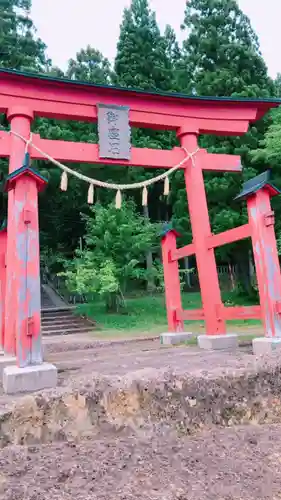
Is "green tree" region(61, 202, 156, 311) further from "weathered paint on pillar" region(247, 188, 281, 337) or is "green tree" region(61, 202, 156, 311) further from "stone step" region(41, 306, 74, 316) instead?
"weathered paint on pillar" region(247, 188, 281, 337)

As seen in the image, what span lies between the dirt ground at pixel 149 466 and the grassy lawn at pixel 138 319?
8066 millimetres

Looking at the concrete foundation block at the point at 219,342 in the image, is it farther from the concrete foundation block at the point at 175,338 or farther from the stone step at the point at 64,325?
the stone step at the point at 64,325

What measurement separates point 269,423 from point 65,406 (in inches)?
66.9

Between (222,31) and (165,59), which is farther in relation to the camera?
(165,59)

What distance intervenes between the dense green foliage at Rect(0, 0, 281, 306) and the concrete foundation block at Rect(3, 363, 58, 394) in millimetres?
8338

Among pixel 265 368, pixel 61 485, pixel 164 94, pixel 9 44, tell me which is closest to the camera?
pixel 61 485

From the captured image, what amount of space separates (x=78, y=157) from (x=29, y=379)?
3.58 m

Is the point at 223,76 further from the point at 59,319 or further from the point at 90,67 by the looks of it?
the point at 59,319

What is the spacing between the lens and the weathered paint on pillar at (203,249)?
21.2 ft

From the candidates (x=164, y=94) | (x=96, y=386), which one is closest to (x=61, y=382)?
(x=96, y=386)

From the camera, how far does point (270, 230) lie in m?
5.65

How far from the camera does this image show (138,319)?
44.1 feet

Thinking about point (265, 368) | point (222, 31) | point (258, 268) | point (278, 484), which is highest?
point (222, 31)

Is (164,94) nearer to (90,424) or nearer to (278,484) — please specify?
(90,424)
